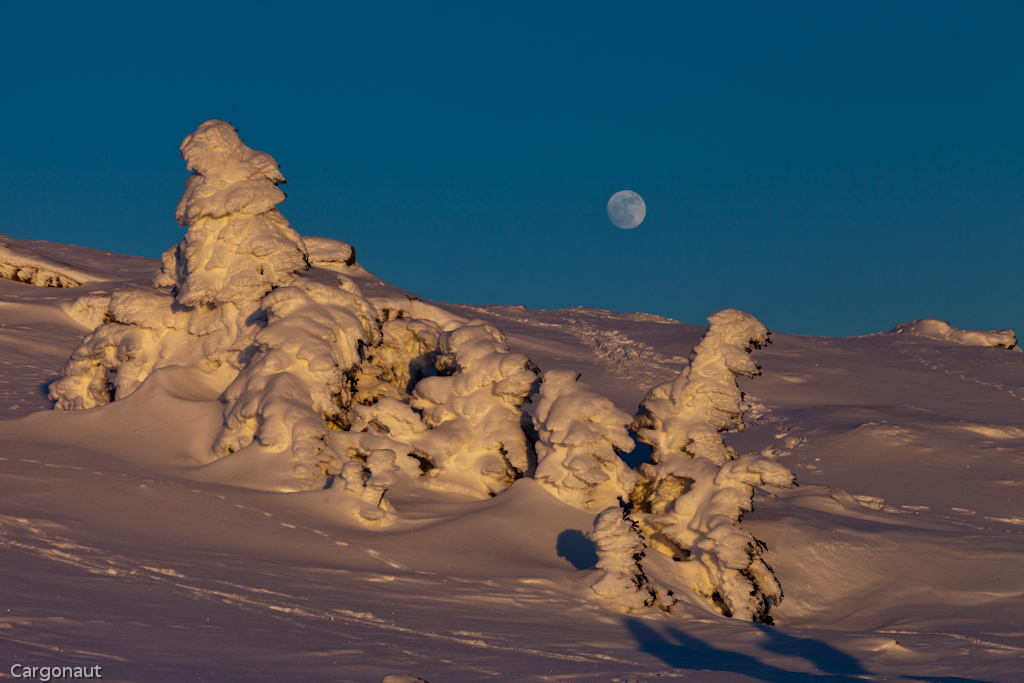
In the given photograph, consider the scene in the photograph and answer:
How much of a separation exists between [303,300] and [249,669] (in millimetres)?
13028

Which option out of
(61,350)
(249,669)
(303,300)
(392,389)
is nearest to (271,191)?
(303,300)

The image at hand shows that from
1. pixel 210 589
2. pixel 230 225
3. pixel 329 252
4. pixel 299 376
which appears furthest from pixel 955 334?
pixel 210 589

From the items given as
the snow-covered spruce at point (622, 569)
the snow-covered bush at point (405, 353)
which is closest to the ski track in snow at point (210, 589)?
the snow-covered spruce at point (622, 569)

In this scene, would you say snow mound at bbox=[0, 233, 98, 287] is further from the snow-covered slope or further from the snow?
the snow-covered slope

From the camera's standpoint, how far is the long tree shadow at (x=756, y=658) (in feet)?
29.4

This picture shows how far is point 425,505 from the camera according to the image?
55.5 ft

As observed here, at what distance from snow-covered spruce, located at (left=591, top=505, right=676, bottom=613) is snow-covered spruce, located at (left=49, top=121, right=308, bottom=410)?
33.3ft

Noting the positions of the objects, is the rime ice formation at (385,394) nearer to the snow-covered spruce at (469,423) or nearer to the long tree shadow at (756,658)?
the snow-covered spruce at (469,423)

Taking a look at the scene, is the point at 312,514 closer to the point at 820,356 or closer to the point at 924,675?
the point at 924,675

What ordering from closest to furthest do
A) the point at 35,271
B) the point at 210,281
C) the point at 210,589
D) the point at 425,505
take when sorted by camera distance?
1. the point at 210,589
2. the point at 425,505
3. the point at 210,281
4. the point at 35,271

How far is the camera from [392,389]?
868 inches

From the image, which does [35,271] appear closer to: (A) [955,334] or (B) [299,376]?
(B) [299,376]

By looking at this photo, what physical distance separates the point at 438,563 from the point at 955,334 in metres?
42.0

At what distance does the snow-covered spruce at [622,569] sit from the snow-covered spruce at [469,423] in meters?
5.15
